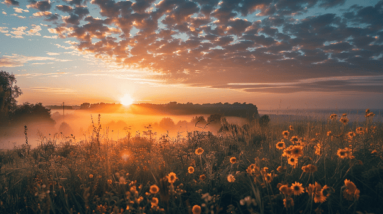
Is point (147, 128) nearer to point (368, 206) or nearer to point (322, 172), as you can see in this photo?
point (322, 172)

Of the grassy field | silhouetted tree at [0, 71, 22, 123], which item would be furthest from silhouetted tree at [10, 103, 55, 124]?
the grassy field

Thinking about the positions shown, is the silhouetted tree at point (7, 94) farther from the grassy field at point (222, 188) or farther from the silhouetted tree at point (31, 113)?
the grassy field at point (222, 188)

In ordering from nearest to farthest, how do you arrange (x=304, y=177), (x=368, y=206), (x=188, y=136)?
(x=368, y=206), (x=304, y=177), (x=188, y=136)

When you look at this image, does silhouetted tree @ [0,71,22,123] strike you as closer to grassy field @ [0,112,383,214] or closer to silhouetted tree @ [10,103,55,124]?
silhouetted tree @ [10,103,55,124]

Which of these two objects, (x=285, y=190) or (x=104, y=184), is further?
(x=104, y=184)

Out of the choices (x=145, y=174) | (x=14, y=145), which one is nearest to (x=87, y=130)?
(x=145, y=174)

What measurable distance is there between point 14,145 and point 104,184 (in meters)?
9.73

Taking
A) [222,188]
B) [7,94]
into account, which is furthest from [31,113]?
[222,188]

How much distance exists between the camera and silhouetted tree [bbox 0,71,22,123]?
2625 centimetres

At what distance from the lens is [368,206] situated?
2.24m

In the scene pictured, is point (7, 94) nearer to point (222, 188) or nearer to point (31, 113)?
point (31, 113)

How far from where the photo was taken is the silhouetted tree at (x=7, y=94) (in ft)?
86.1

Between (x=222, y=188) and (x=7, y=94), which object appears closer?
(x=222, y=188)

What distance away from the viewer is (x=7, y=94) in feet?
88.9
